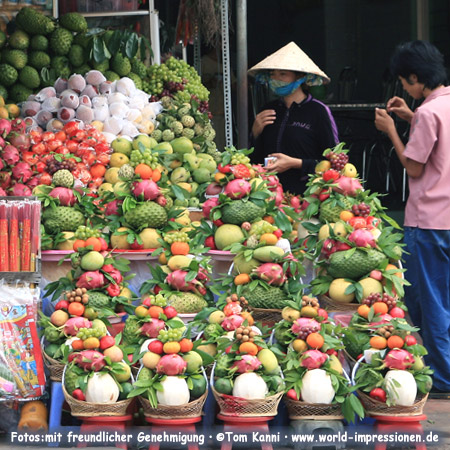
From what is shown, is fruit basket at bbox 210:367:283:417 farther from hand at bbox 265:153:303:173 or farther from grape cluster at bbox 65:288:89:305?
hand at bbox 265:153:303:173

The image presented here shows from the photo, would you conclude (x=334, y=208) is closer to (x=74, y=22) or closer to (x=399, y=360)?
(x=399, y=360)

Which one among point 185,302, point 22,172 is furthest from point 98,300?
point 22,172

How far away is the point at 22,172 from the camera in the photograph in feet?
17.0

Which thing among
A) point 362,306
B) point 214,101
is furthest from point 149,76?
point 362,306

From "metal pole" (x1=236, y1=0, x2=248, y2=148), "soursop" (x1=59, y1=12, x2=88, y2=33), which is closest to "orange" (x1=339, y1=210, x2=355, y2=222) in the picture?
"metal pole" (x1=236, y1=0, x2=248, y2=148)

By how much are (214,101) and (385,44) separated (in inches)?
70.2

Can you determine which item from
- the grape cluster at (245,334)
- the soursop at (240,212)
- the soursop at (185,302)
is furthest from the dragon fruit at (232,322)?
the soursop at (240,212)

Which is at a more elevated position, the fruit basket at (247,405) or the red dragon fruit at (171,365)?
the red dragon fruit at (171,365)

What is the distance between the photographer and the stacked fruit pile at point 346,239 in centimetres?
445

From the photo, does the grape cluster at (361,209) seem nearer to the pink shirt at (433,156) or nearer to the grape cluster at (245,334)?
the pink shirt at (433,156)

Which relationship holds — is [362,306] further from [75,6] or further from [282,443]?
[75,6]

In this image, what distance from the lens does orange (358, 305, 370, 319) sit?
13.9 feet

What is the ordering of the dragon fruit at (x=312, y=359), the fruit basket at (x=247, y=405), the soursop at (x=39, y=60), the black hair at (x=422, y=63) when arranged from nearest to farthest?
the fruit basket at (x=247, y=405) → the dragon fruit at (x=312, y=359) → the black hair at (x=422, y=63) → the soursop at (x=39, y=60)

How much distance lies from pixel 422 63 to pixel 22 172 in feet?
7.62
